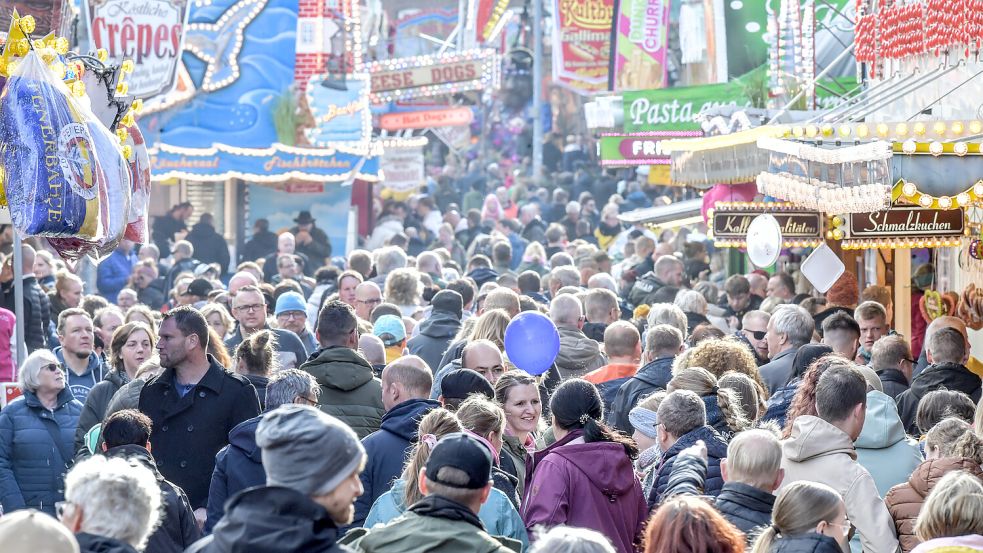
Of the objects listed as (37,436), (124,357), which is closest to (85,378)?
(124,357)

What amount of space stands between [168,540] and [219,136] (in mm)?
21302

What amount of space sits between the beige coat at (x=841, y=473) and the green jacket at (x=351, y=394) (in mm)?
2604

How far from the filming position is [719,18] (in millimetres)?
21500

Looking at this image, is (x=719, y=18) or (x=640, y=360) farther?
(x=719, y=18)

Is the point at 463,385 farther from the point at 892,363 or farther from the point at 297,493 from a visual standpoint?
the point at 892,363

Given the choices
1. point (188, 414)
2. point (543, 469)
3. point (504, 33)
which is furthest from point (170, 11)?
point (504, 33)

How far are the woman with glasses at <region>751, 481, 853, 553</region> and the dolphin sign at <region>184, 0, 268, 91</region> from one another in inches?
896

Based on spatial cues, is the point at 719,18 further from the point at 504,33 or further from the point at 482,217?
the point at 504,33

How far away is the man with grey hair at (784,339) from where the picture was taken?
10188 millimetres

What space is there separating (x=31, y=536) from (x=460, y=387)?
12.2 ft

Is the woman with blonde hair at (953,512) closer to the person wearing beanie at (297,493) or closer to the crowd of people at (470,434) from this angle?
the crowd of people at (470,434)

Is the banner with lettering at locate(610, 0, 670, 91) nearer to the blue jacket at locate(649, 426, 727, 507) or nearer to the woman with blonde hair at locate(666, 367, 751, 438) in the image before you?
the woman with blonde hair at locate(666, 367, 751, 438)

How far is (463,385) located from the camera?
754cm

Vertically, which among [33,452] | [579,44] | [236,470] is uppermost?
[579,44]
